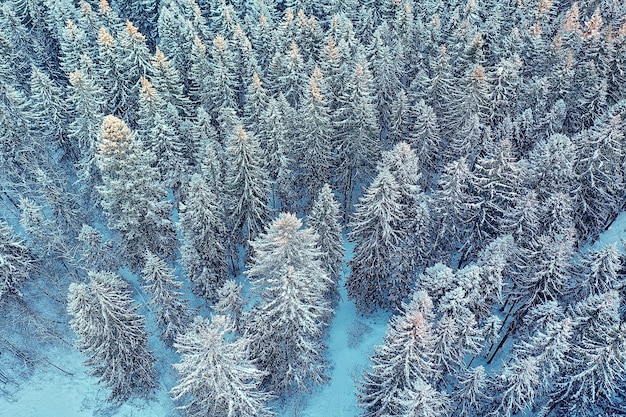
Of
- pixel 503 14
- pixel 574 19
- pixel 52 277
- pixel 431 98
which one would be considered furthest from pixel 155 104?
pixel 574 19

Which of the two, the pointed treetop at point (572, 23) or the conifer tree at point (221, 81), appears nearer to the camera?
the conifer tree at point (221, 81)

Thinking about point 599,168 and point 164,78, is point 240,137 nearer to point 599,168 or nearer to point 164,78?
point 164,78

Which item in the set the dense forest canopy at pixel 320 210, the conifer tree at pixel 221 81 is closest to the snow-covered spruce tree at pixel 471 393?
the dense forest canopy at pixel 320 210

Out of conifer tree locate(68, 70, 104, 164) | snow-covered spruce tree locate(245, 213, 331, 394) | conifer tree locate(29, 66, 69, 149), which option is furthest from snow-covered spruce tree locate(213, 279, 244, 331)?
conifer tree locate(29, 66, 69, 149)

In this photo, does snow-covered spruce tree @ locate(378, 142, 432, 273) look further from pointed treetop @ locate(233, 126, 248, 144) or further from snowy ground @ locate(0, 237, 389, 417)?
pointed treetop @ locate(233, 126, 248, 144)

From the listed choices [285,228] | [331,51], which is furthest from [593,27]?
[285,228]

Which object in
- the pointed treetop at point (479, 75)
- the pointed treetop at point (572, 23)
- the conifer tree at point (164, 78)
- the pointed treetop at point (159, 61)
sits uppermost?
the pointed treetop at point (572, 23)

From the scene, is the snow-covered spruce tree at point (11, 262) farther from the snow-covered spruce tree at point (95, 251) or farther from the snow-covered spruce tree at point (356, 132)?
the snow-covered spruce tree at point (356, 132)
